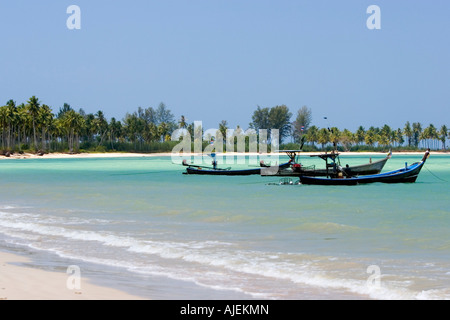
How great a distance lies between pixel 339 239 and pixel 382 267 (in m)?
4.94

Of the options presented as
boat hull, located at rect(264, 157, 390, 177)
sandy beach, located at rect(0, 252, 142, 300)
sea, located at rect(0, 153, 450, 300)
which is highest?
boat hull, located at rect(264, 157, 390, 177)

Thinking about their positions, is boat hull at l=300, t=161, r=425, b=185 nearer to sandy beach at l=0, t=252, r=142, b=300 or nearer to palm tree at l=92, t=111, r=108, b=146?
sandy beach at l=0, t=252, r=142, b=300

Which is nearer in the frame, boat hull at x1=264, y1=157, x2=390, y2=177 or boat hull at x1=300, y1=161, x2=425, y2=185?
boat hull at x1=300, y1=161, x2=425, y2=185

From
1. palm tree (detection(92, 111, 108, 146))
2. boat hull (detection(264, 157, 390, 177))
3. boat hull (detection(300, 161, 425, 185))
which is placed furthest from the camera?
palm tree (detection(92, 111, 108, 146))

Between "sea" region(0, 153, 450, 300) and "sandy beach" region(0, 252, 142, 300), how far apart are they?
48 cm

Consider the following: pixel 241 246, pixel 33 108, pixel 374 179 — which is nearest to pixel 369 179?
pixel 374 179

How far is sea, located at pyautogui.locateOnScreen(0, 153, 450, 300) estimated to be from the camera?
38.3 ft

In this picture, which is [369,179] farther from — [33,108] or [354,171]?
[33,108]

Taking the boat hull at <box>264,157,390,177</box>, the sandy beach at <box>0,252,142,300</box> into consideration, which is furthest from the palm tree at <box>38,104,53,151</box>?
the sandy beach at <box>0,252,142,300</box>

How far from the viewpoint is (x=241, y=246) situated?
17.2 meters
